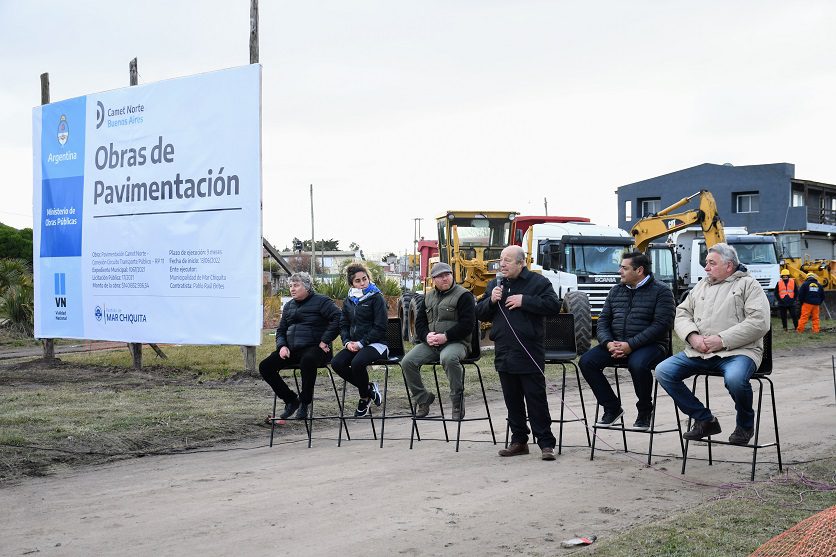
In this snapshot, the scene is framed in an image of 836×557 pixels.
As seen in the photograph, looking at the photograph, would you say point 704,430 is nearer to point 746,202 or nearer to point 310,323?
point 310,323

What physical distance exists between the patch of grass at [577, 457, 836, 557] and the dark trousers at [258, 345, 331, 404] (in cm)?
471

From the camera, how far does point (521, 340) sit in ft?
28.2

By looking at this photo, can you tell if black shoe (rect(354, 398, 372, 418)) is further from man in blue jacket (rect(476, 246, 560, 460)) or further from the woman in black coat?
man in blue jacket (rect(476, 246, 560, 460))

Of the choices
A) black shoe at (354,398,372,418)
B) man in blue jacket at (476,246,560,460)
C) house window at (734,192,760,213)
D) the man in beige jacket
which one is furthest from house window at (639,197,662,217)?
the man in beige jacket

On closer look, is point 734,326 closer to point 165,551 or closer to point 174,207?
point 165,551

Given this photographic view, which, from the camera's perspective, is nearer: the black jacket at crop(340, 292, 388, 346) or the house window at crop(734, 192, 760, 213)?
the black jacket at crop(340, 292, 388, 346)

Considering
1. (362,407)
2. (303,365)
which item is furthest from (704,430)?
(362,407)

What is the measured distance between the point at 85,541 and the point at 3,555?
0.47 m

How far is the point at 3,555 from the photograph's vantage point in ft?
18.2

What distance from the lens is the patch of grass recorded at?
5242 mm

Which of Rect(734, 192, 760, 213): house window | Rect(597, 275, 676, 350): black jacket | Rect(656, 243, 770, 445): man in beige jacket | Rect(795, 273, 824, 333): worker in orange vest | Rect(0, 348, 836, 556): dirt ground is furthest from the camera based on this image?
Rect(734, 192, 760, 213): house window

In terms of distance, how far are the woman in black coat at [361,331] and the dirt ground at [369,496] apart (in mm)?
774

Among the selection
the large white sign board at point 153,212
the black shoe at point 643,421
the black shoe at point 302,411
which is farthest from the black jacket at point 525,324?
the large white sign board at point 153,212

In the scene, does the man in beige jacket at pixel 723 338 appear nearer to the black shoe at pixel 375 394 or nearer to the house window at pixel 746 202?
the black shoe at pixel 375 394
